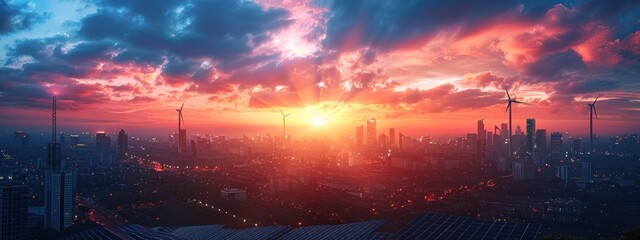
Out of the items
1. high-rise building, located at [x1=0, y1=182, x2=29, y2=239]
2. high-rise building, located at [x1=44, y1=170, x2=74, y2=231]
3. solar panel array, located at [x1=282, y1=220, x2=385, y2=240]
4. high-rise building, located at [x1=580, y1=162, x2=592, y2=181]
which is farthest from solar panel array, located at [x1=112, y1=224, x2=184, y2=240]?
high-rise building, located at [x1=580, y1=162, x2=592, y2=181]

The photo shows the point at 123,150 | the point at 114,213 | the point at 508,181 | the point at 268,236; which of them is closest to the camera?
A: the point at 268,236

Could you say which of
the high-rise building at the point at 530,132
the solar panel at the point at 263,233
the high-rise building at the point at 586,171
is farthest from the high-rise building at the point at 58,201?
the high-rise building at the point at 530,132

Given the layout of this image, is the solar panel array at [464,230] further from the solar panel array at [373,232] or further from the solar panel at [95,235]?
the solar panel at [95,235]

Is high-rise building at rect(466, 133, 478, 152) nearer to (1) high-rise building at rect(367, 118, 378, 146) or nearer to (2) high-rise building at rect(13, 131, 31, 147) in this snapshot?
(1) high-rise building at rect(367, 118, 378, 146)

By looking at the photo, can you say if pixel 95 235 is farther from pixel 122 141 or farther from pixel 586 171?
pixel 122 141

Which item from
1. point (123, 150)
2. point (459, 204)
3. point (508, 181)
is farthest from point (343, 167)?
point (123, 150)

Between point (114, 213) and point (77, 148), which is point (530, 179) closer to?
point (114, 213)
